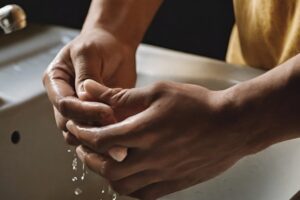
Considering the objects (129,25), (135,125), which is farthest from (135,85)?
(135,125)

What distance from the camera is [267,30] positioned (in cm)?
73

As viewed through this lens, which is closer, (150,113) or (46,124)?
(150,113)

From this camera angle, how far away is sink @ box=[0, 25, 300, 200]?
678mm

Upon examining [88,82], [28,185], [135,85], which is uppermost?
[88,82]

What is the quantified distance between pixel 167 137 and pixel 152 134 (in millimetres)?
12

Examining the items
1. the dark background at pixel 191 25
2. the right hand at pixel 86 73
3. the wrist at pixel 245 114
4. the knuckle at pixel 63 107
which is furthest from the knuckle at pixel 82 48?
the dark background at pixel 191 25

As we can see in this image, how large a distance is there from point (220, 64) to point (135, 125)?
0.34 metres

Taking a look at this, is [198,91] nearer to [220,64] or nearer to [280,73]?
[280,73]

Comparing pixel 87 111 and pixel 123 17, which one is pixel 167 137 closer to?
pixel 87 111

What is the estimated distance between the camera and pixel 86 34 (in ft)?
2.25

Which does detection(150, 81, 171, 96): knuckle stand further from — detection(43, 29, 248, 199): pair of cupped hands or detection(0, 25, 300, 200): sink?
detection(0, 25, 300, 200): sink

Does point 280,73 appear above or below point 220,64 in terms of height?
above

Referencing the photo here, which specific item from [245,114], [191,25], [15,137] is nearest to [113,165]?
[245,114]

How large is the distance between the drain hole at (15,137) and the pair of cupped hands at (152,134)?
0.13 metres
